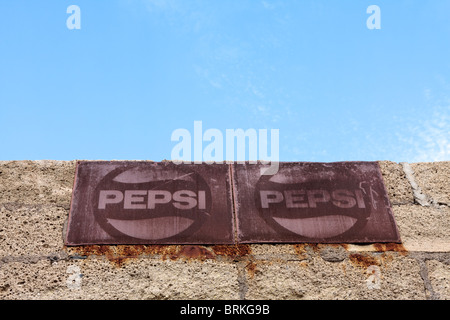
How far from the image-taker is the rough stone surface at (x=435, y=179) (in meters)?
2.04

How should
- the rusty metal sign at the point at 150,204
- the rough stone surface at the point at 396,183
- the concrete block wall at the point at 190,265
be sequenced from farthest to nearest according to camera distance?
the rough stone surface at the point at 396,183, the rusty metal sign at the point at 150,204, the concrete block wall at the point at 190,265

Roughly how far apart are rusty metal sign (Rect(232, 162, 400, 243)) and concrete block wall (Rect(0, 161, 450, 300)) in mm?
47

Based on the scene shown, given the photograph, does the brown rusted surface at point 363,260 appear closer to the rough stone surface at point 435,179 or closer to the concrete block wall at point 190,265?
the concrete block wall at point 190,265

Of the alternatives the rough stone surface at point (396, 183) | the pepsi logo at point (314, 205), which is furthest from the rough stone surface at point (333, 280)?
the rough stone surface at point (396, 183)

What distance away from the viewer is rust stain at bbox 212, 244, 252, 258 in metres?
1.81

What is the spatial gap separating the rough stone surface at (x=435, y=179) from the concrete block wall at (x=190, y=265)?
156mm

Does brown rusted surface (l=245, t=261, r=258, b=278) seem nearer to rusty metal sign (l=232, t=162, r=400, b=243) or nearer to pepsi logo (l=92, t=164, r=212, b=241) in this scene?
rusty metal sign (l=232, t=162, r=400, b=243)

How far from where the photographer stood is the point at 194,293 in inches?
67.5

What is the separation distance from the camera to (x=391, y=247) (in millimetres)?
1880

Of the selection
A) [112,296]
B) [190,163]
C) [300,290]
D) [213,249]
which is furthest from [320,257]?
[112,296]

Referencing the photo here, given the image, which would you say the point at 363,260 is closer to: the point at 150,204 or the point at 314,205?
the point at 314,205

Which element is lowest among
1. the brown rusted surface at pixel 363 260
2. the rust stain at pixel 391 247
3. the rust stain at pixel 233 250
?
the brown rusted surface at pixel 363 260

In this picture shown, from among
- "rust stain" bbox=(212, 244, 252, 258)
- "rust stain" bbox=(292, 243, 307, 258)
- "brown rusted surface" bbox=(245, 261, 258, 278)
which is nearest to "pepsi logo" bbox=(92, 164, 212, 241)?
"rust stain" bbox=(212, 244, 252, 258)
